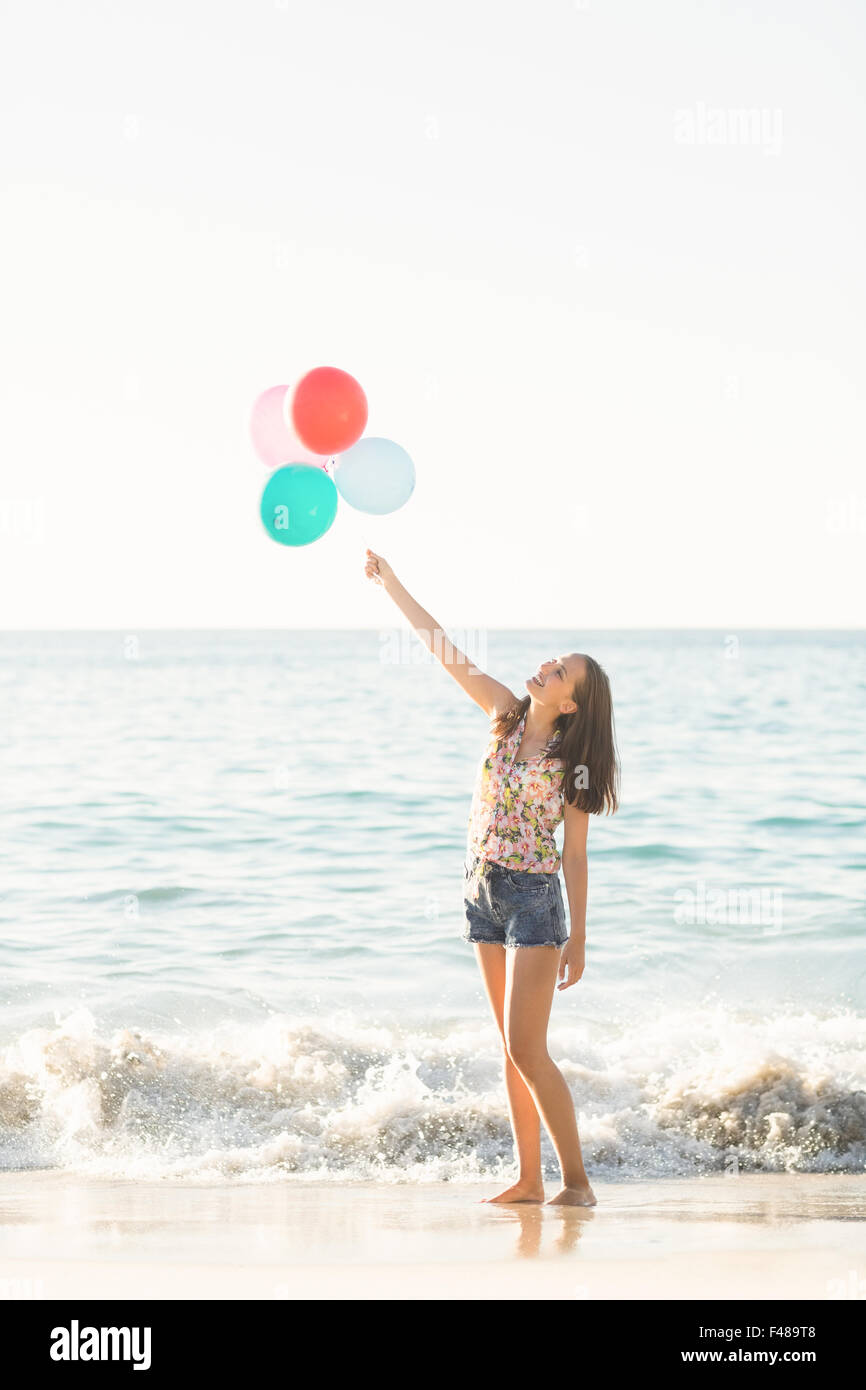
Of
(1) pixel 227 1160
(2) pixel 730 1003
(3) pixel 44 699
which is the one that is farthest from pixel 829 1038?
(3) pixel 44 699

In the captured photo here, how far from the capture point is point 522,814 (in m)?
4.39

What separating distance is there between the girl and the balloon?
1012 millimetres

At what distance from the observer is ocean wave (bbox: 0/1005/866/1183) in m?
5.46

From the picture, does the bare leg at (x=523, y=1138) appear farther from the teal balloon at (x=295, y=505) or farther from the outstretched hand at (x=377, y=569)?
the teal balloon at (x=295, y=505)

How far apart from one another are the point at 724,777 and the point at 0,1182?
1157 cm

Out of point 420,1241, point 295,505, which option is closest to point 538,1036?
point 420,1241

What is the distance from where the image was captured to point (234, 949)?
871cm

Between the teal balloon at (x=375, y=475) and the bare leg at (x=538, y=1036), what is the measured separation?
1.74m

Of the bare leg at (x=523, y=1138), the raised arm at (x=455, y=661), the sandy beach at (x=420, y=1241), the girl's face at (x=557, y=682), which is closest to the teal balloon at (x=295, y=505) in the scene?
the raised arm at (x=455, y=661)

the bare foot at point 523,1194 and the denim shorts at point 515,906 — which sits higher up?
the denim shorts at point 515,906

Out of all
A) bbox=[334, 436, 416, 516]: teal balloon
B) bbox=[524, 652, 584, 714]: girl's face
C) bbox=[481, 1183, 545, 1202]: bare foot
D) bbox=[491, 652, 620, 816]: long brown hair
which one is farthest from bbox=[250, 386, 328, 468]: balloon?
bbox=[481, 1183, 545, 1202]: bare foot

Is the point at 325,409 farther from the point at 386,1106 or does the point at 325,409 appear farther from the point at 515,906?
the point at 386,1106

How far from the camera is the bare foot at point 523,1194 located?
15.1 ft

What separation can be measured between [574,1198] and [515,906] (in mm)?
1016
